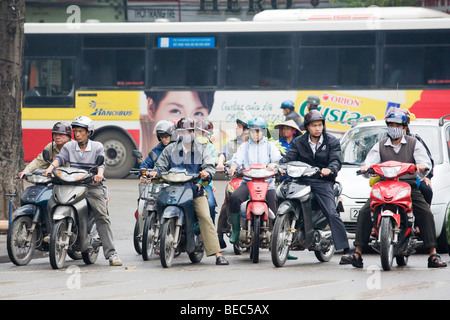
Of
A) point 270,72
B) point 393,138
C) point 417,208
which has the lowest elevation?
point 417,208

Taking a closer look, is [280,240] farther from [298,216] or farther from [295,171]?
[295,171]

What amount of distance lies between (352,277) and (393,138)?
5.40 feet

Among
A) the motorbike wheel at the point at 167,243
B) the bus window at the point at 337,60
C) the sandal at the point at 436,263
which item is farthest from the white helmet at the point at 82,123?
the bus window at the point at 337,60

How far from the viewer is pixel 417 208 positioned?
33.3ft

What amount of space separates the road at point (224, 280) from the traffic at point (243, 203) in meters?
0.19

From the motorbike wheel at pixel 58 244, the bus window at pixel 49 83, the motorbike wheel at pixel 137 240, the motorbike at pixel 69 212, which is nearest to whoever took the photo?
the motorbike wheel at pixel 58 244

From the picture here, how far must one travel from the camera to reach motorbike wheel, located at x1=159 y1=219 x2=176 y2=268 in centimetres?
999

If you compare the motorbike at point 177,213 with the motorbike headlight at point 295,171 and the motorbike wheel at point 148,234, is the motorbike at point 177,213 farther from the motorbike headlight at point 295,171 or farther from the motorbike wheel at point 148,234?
the motorbike headlight at point 295,171

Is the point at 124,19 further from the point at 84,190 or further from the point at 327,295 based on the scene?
the point at 327,295

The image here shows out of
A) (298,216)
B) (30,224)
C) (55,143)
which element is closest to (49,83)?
(55,143)

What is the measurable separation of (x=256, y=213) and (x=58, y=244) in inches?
84.4

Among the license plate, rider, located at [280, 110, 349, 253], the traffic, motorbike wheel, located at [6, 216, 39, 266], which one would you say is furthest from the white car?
motorbike wheel, located at [6, 216, 39, 266]

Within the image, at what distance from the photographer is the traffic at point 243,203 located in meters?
10.0

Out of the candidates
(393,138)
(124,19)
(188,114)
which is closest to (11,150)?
(393,138)
